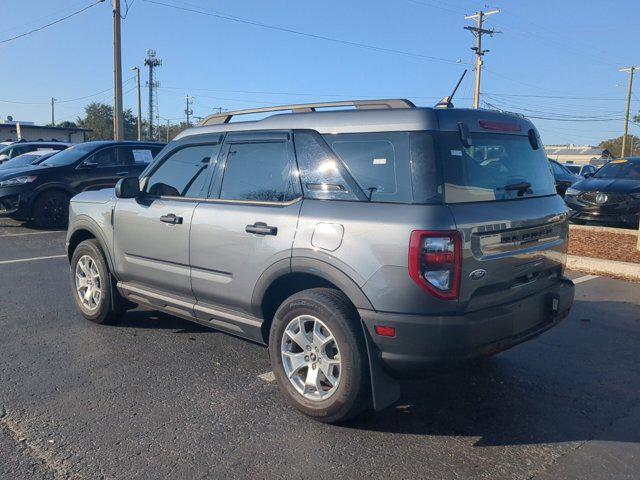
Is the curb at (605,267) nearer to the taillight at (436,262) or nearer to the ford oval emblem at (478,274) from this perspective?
the ford oval emblem at (478,274)

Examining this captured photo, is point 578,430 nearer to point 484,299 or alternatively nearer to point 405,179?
point 484,299

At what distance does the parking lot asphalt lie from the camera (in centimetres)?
314

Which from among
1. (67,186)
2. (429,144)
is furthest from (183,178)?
(67,186)

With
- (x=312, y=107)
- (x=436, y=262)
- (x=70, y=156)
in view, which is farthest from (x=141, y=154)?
(x=436, y=262)

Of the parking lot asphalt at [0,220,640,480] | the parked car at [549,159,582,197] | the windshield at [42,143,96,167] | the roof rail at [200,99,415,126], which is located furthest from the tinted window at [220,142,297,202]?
the parked car at [549,159,582,197]

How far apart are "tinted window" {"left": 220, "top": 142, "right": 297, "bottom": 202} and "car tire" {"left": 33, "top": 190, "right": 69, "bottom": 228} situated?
8.97 meters

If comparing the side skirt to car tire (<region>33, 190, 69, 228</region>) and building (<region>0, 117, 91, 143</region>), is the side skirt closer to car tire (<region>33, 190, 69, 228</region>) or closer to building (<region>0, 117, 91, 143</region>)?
car tire (<region>33, 190, 69, 228</region>)

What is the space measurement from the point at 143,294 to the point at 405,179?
2724 millimetres

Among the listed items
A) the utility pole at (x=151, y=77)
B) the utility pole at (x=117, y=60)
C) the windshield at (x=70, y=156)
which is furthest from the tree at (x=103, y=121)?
the windshield at (x=70, y=156)

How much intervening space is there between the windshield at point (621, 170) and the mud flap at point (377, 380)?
10433mm

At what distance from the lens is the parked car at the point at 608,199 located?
1088 centimetres

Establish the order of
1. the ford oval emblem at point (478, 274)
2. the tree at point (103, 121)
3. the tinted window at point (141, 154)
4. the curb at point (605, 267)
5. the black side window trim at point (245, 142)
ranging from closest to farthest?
1. the ford oval emblem at point (478, 274)
2. the black side window trim at point (245, 142)
3. the curb at point (605, 267)
4. the tinted window at point (141, 154)
5. the tree at point (103, 121)

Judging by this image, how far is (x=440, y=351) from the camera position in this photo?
→ 3.20m

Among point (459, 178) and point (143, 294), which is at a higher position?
point (459, 178)
